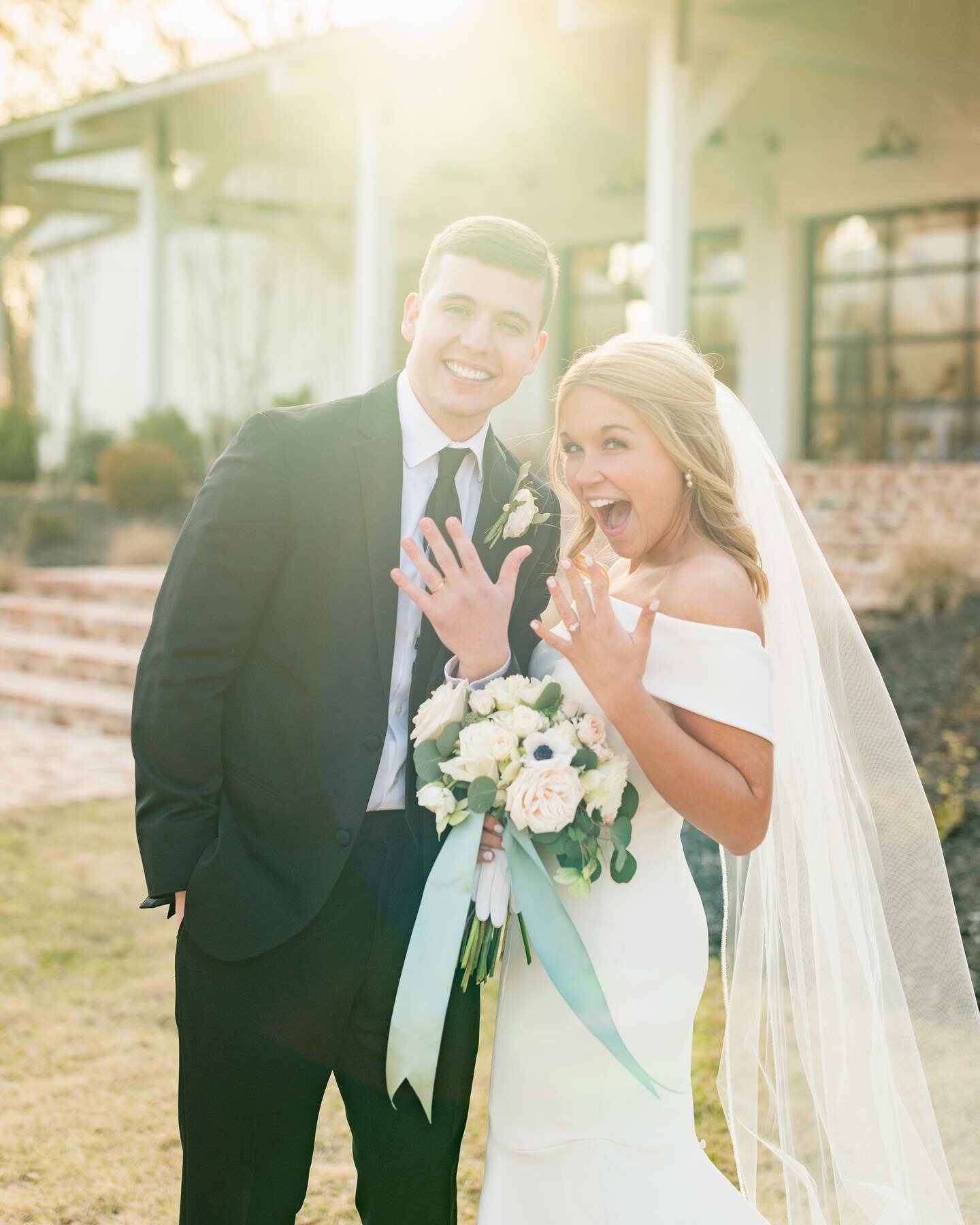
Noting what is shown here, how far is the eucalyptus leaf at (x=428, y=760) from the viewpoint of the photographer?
2375 millimetres

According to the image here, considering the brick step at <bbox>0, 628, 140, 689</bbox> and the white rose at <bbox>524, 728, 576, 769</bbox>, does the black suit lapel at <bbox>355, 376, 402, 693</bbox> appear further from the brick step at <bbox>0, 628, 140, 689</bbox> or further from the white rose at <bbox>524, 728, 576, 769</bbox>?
the brick step at <bbox>0, 628, 140, 689</bbox>

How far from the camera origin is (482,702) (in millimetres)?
2365

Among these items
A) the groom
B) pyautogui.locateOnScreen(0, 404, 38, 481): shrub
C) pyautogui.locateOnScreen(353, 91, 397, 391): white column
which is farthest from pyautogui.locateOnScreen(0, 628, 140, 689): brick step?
pyautogui.locateOnScreen(0, 404, 38, 481): shrub

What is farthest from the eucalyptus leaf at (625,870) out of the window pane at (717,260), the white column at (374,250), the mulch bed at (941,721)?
the window pane at (717,260)

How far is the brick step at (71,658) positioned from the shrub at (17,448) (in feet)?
26.5

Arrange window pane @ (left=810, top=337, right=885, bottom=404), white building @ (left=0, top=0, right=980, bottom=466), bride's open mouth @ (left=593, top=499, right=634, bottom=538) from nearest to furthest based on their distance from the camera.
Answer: bride's open mouth @ (left=593, top=499, right=634, bottom=538)
white building @ (left=0, top=0, right=980, bottom=466)
window pane @ (left=810, top=337, right=885, bottom=404)

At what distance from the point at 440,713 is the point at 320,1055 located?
28.6 inches

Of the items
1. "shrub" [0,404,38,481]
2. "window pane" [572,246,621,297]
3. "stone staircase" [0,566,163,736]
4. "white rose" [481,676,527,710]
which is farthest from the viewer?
"shrub" [0,404,38,481]

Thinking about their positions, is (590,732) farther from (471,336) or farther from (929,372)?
(929,372)

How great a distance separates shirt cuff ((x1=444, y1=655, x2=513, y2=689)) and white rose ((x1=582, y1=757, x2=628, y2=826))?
263 millimetres

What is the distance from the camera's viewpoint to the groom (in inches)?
95.4

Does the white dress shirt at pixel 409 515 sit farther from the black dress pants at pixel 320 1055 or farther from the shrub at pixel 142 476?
the shrub at pixel 142 476

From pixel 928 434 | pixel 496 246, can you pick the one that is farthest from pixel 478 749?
pixel 928 434

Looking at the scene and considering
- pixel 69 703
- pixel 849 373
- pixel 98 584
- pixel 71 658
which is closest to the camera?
pixel 69 703
